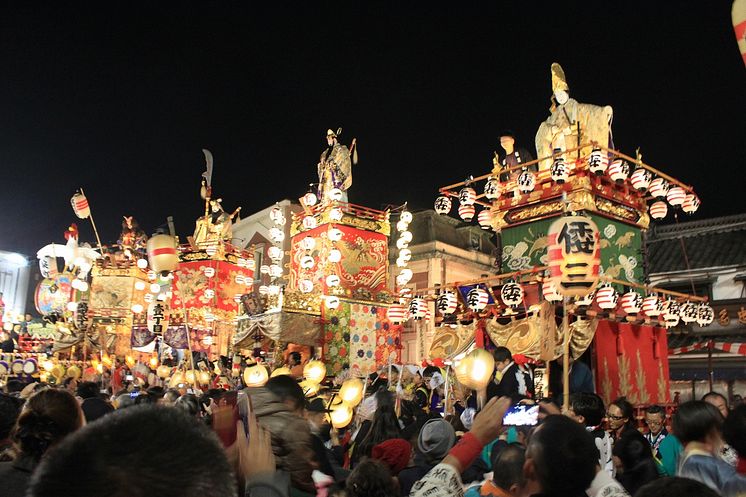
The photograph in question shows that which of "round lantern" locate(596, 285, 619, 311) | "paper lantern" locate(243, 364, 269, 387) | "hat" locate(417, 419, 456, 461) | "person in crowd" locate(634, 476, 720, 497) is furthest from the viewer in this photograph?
"round lantern" locate(596, 285, 619, 311)

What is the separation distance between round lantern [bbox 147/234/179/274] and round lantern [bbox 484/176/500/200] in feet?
29.2

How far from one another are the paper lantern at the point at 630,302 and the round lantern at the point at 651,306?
0.53 metres

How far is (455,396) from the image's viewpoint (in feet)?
43.3

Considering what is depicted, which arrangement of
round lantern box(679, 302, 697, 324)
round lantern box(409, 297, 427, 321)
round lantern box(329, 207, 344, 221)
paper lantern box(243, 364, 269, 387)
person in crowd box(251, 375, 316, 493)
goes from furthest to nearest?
round lantern box(329, 207, 344, 221)
round lantern box(409, 297, 427, 321)
round lantern box(679, 302, 697, 324)
paper lantern box(243, 364, 269, 387)
person in crowd box(251, 375, 316, 493)

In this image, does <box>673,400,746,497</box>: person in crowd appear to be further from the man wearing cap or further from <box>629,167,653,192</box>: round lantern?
the man wearing cap

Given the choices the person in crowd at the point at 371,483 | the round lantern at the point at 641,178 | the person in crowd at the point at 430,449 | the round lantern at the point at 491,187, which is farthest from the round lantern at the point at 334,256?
the person in crowd at the point at 371,483

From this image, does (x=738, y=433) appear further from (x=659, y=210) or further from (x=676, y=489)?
(x=659, y=210)

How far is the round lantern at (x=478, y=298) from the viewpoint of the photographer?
52.2 feet

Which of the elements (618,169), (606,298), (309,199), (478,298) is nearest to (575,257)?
(606,298)

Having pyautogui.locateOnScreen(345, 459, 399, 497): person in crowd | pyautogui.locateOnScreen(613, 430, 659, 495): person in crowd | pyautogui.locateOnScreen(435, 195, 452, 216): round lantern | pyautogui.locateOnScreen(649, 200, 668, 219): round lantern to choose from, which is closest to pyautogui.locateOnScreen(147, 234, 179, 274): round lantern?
pyautogui.locateOnScreen(435, 195, 452, 216): round lantern

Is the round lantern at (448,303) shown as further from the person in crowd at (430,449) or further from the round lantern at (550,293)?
the person in crowd at (430,449)

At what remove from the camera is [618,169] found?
15.7 meters

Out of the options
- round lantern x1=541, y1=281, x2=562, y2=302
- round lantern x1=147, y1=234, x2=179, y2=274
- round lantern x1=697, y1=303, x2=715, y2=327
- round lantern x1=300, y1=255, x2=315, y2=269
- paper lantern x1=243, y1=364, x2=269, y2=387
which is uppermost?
round lantern x1=300, y1=255, x2=315, y2=269

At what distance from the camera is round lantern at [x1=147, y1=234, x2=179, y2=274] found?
1329 centimetres
